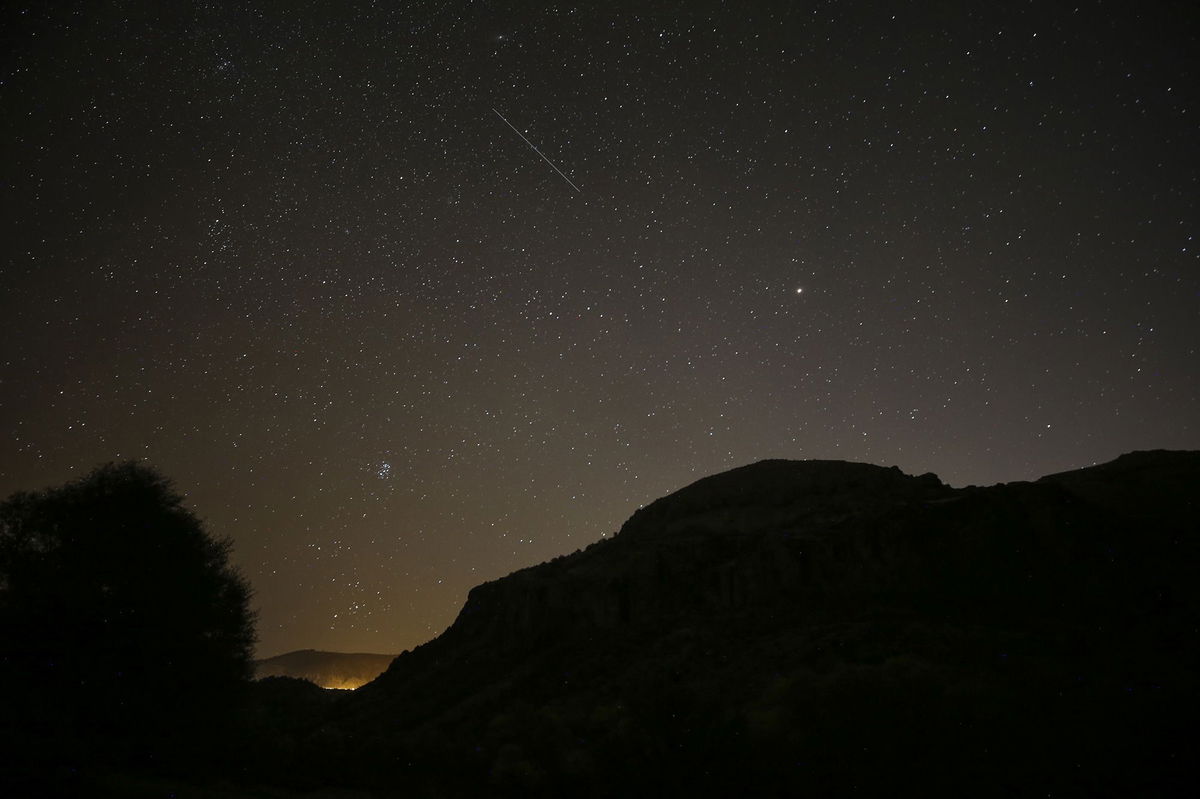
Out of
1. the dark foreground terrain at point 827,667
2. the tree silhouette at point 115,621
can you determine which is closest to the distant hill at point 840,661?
the dark foreground terrain at point 827,667

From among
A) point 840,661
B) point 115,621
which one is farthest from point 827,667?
point 115,621

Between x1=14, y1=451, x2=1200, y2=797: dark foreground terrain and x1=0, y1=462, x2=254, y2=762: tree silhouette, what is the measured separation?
3.93m

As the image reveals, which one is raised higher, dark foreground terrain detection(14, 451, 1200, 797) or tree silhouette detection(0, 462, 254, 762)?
tree silhouette detection(0, 462, 254, 762)

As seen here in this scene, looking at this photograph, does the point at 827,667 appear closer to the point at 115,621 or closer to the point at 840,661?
the point at 840,661

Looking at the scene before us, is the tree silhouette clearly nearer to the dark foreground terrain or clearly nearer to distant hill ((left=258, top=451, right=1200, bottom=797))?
the dark foreground terrain

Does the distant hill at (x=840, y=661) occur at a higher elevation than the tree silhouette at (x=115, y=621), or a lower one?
lower

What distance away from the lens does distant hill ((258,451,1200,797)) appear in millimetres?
19203

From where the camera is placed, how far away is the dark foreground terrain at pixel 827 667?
1930cm

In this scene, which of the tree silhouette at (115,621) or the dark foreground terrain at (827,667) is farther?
the dark foreground terrain at (827,667)

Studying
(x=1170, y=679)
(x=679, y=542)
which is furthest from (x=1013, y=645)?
(x=679, y=542)

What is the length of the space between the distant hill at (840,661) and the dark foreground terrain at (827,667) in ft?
0.44

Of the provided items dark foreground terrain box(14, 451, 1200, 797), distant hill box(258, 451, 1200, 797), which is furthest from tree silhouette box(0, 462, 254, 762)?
distant hill box(258, 451, 1200, 797)

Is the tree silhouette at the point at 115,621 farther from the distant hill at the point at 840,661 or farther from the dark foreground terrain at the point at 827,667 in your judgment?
the distant hill at the point at 840,661

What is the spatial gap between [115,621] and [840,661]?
103 feet
